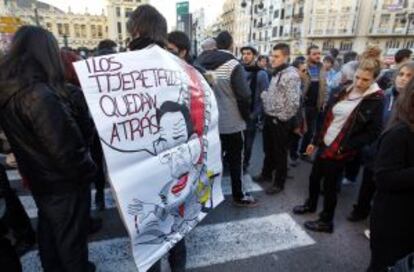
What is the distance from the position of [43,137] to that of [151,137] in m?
0.61

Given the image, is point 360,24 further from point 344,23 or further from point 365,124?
point 365,124

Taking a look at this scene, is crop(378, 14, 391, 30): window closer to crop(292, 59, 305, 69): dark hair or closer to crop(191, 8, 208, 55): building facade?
crop(191, 8, 208, 55): building facade

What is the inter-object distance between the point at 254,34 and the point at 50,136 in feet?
242

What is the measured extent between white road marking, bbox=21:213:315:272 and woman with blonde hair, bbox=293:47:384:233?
1.16 ft

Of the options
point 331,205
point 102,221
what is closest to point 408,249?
point 331,205

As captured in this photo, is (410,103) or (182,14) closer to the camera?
(410,103)

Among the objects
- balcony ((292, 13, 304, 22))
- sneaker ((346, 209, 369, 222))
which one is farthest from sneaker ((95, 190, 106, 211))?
balcony ((292, 13, 304, 22))

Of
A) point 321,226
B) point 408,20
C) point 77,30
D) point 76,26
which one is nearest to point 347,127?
point 321,226

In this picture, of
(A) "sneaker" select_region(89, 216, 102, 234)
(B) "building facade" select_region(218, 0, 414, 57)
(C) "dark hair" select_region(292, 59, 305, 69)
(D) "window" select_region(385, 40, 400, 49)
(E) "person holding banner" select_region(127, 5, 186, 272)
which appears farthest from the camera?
(D) "window" select_region(385, 40, 400, 49)

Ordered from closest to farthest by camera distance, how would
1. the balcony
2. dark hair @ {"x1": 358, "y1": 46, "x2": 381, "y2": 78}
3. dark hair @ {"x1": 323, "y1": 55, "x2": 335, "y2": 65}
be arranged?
dark hair @ {"x1": 358, "y1": 46, "x2": 381, "y2": 78}, dark hair @ {"x1": 323, "y1": 55, "x2": 335, "y2": 65}, the balcony

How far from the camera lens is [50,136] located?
1550 mm

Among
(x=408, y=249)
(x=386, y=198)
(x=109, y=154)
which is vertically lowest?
(x=408, y=249)

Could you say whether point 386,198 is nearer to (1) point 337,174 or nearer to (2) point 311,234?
(1) point 337,174

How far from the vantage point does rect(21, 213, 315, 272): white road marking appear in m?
2.62
